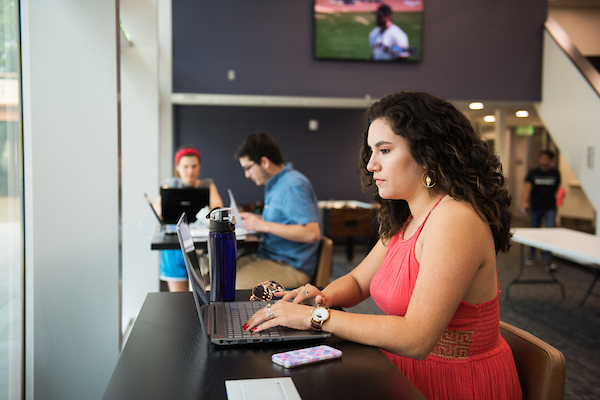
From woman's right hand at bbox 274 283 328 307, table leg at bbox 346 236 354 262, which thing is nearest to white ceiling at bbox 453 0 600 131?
table leg at bbox 346 236 354 262

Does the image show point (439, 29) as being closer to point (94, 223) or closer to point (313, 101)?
point (313, 101)

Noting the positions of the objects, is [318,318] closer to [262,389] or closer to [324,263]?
[262,389]

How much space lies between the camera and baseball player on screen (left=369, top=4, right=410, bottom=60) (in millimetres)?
7090

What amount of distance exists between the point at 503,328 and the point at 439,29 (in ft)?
22.0

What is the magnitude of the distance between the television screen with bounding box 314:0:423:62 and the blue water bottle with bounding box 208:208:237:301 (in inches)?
231

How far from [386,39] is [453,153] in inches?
246

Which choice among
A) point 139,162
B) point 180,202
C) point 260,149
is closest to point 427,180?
point 260,149

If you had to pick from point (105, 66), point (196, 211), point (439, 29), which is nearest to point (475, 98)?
point (439, 29)

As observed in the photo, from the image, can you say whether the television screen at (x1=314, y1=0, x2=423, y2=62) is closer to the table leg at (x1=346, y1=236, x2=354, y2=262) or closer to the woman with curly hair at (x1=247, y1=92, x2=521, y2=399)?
the table leg at (x1=346, y1=236, x2=354, y2=262)

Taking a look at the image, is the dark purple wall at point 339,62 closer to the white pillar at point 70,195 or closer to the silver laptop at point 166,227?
the silver laptop at point 166,227

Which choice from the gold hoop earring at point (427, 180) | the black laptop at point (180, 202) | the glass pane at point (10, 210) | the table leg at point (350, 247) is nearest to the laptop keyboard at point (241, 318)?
the gold hoop earring at point (427, 180)

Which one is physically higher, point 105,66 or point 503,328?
point 105,66

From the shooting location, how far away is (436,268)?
1.18m

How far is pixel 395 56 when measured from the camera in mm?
7117
